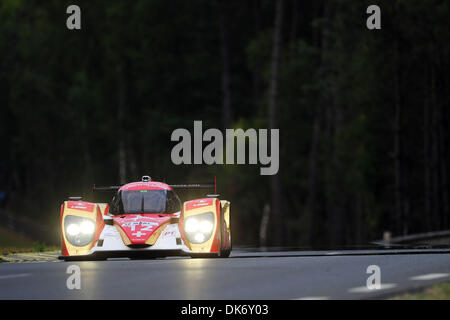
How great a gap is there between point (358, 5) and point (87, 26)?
34.2m

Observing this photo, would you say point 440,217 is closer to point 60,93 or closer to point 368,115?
point 368,115

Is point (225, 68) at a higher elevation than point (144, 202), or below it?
higher

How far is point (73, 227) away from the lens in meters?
18.1

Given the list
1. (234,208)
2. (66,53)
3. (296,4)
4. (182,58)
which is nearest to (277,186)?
(234,208)

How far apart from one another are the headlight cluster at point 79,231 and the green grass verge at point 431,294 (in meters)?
6.26

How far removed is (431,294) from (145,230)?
19.0 ft

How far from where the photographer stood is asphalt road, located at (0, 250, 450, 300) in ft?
42.1

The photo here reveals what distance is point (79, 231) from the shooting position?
18031 millimetres

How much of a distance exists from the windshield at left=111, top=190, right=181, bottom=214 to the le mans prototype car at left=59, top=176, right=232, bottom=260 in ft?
0.05

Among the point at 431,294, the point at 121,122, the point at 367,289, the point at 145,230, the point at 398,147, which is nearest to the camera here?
the point at 431,294

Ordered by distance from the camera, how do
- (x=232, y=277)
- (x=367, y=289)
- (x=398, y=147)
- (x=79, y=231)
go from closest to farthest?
(x=367, y=289) < (x=232, y=277) < (x=79, y=231) < (x=398, y=147)

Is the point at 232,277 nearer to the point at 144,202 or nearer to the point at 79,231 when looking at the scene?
the point at 79,231

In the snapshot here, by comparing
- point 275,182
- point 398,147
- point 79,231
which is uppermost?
point 398,147

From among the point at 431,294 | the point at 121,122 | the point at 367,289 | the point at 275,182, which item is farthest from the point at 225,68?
the point at 431,294
